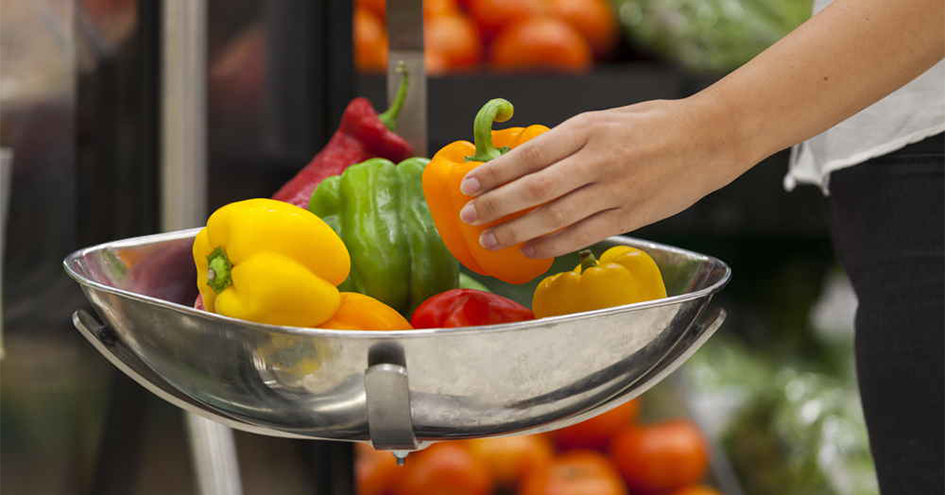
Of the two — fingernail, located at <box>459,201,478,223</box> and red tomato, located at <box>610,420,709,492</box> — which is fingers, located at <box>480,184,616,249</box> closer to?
fingernail, located at <box>459,201,478,223</box>

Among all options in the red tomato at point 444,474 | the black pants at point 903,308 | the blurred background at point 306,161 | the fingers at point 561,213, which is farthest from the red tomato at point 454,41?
the fingers at point 561,213

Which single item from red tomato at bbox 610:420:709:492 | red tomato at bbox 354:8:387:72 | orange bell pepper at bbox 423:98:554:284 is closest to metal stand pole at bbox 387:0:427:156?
orange bell pepper at bbox 423:98:554:284

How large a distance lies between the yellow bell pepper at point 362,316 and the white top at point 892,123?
465mm

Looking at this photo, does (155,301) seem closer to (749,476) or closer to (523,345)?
(523,345)

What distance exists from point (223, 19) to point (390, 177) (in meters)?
0.56

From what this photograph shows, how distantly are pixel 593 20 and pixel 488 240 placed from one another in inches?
40.5

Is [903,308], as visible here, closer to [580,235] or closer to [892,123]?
[892,123]

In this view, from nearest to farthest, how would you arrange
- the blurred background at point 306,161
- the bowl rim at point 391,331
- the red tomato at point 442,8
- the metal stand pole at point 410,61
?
the bowl rim at point 391,331 → the metal stand pole at point 410,61 → the blurred background at point 306,161 → the red tomato at point 442,8

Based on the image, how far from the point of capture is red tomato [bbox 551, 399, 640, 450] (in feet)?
4.98

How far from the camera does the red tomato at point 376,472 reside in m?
1.46

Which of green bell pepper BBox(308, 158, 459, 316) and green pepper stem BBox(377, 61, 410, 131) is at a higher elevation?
green pepper stem BBox(377, 61, 410, 131)

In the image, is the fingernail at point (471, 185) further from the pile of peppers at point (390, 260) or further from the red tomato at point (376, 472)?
the red tomato at point (376, 472)

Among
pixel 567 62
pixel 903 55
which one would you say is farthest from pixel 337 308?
pixel 567 62

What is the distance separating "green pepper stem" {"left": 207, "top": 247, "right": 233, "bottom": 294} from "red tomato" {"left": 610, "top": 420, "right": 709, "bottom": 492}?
1.03 m
